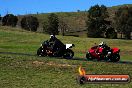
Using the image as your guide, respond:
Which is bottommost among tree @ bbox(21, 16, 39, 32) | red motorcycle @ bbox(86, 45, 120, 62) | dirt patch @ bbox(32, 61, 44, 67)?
tree @ bbox(21, 16, 39, 32)

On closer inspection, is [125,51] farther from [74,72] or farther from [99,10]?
[99,10]

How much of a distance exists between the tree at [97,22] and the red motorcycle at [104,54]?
3796 inches

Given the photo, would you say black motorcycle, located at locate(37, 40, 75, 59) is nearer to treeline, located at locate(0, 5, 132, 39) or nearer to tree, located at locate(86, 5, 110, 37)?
treeline, located at locate(0, 5, 132, 39)

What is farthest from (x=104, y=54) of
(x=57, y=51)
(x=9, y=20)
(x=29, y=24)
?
(x=9, y=20)

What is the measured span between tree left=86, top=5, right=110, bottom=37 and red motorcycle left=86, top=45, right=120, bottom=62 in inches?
3796

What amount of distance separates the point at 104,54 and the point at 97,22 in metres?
106

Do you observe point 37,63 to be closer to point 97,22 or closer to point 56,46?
point 56,46

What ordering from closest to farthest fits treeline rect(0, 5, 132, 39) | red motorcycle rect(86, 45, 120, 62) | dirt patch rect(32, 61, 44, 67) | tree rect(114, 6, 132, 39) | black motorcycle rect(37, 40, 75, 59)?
dirt patch rect(32, 61, 44, 67), red motorcycle rect(86, 45, 120, 62), black motorcycle rect(37, 40, 75, 59), tree rect(114, 6, 132, 39), treeline rect(0, 5, 132, 39)

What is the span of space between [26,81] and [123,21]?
123137mm

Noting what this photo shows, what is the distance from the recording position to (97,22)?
468 ft

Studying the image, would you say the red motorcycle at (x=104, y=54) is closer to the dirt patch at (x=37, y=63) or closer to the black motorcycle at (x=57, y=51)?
the black motorcycle at (x=57, y=51)

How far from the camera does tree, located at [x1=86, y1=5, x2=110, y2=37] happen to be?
137 metres

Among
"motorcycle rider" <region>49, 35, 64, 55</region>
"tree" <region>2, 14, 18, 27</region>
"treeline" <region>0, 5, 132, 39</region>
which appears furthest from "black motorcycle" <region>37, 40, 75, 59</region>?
"tree" <region>2, 14, 18, 27</region>

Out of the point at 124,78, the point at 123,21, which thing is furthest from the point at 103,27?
the point at 124,78
